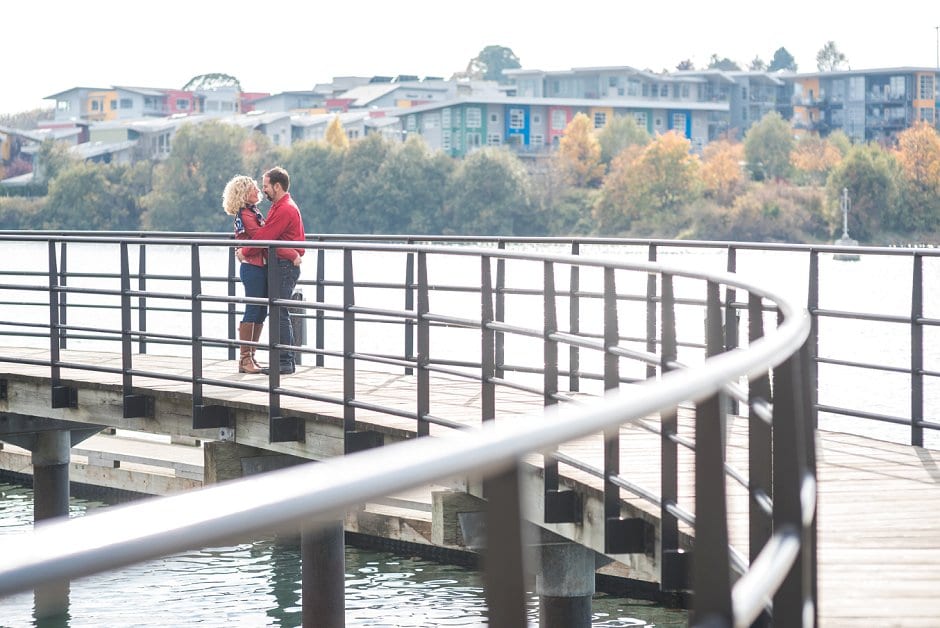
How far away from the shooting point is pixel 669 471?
5.95 m

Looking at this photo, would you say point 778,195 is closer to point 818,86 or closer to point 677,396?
point 818,86

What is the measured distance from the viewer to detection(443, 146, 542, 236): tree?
340 ft

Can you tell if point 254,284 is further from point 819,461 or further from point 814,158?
point 814,158

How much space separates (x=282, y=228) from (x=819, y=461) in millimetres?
4638

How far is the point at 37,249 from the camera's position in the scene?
3814 inches

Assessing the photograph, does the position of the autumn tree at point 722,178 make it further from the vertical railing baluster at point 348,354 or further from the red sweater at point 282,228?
the vertical railing baluster at point 348,354

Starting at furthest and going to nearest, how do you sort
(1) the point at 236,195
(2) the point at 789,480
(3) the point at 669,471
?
(1) the point at 236,195 < (3) the point at 669,471 < (2) the point at 789,480

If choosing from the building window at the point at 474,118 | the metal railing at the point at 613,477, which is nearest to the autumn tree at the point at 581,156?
the building window at the point at 474,118

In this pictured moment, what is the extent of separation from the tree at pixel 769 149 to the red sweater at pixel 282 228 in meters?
124

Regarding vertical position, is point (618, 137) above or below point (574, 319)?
above

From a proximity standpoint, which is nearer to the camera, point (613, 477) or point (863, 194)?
point (613, 477)

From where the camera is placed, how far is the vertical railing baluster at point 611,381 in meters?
6.44

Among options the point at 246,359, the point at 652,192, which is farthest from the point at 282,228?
the point at 652,192

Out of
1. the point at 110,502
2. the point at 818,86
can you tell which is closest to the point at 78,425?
the point at 110,502
